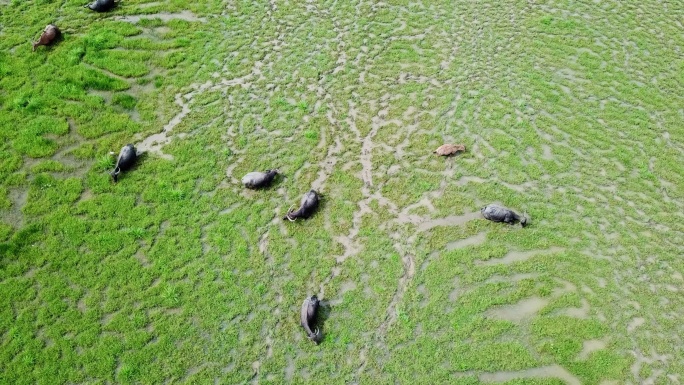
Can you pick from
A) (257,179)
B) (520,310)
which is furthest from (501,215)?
(257,179)

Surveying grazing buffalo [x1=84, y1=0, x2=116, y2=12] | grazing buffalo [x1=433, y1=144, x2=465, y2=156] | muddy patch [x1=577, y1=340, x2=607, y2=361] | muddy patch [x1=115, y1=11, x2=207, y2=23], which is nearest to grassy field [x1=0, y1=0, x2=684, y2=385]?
muddy patch [x1=577, y1=340, x2=607, y2=361]

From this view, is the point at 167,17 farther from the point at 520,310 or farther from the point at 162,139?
the point at 520,310

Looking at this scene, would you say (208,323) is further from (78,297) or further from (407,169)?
(407,169)

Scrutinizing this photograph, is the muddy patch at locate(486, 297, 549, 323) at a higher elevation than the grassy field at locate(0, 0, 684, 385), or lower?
lower

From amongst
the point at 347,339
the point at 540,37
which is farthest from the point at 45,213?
the point at 540,37

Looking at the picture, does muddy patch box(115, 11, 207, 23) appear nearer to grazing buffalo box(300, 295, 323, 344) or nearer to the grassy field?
the grassy field

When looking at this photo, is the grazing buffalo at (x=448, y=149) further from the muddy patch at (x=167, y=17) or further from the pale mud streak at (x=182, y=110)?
the muddy patch at (x=167, y=17)
